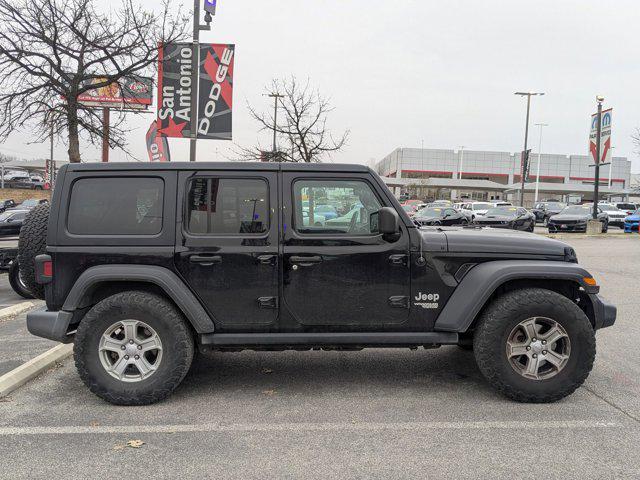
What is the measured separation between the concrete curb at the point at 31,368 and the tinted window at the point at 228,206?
209 cm

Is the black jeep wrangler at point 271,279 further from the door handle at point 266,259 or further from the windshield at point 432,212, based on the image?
the windshield at point 432,212

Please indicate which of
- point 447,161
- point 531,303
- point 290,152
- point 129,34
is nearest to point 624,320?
point 531,303

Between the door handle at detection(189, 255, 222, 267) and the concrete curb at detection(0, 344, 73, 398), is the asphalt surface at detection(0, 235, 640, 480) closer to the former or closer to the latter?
the concrete curb at detection(0, 344, 73, 398)

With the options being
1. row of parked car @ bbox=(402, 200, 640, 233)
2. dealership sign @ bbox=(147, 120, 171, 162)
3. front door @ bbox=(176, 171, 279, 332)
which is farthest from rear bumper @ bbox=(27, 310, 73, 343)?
row of parked car @ bbox=(402, 200, 640, 233)

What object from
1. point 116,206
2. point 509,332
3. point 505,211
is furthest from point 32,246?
point 505,211

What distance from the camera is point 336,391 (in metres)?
4.52

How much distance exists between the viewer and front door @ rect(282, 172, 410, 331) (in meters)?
4.23

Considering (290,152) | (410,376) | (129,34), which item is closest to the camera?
(410,376)

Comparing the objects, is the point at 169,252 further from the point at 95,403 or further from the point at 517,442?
the point at 517,442

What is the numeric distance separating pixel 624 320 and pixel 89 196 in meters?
6.75

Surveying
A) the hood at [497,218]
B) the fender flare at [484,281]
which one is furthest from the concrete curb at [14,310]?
the hood at [497,218]

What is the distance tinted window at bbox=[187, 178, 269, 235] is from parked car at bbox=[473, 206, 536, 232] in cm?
2046

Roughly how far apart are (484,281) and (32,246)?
12.3ft

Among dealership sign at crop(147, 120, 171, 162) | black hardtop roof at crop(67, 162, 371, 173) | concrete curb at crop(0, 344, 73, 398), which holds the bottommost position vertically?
concrete curb at crop(0, 344, 73, 398)
